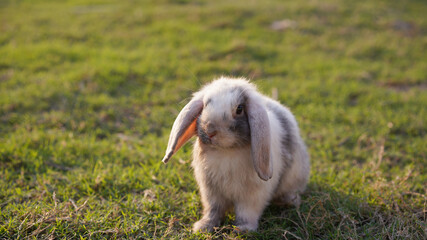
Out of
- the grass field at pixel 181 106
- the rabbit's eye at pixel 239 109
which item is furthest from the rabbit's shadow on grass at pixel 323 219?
the rabbit's eye at pixel 239 109

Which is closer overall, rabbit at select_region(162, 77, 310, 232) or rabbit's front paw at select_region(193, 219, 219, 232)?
rabbit at select_region(162, 77, 310, 232)

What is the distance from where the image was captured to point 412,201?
334 cm

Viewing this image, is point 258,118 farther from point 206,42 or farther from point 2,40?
point 2,40

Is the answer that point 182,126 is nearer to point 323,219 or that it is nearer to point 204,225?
point 204,225

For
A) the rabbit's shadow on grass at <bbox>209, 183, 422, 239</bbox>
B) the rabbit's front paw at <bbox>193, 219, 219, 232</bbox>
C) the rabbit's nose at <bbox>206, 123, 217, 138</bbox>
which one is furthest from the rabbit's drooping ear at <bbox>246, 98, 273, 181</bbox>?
the rabbit's front paw at <bbox>193, 219, 219, 232</bbox>

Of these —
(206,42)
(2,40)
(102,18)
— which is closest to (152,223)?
(206,42)

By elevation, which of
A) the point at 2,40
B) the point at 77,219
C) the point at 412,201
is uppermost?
the point at 2,40

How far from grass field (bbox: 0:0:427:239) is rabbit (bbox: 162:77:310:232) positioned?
7.5 inches

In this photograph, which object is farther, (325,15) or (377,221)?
(325,15)

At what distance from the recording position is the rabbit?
260cm

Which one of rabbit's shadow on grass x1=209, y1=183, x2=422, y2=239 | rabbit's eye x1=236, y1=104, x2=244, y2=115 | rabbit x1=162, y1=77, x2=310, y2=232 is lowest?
rabbit's shadow on grass x1=209, y1=183, x2=422, y2=239

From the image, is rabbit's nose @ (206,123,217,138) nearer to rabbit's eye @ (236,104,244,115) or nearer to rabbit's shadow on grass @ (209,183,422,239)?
rabbit's eye @ (236,104,244,115)

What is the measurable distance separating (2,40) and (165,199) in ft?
19.5

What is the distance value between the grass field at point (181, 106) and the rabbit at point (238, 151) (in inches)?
7.5
